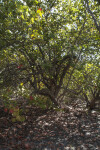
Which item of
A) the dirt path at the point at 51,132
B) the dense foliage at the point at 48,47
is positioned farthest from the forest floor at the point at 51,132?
the dense foliage at the point at 48,47

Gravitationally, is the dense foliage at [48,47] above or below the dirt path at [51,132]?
above

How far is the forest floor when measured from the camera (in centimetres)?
425

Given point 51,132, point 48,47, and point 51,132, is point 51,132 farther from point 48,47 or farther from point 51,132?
point 48,47

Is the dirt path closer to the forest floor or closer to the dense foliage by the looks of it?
the forest floor

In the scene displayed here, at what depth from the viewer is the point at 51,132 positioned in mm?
5184

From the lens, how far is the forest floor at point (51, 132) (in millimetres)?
4250

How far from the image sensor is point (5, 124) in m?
5.59

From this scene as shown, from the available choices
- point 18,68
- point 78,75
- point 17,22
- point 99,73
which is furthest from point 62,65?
point 17,22

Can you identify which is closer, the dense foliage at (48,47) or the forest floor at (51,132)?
the forest floor at (51,132)

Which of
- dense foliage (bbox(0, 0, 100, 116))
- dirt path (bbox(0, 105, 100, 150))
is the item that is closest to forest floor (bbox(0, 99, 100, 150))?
dirt path (bbox(0, 105, 100, 150))

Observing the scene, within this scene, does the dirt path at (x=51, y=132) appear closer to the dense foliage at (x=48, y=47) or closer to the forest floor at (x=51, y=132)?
the forest floor at (x=51, y=132)

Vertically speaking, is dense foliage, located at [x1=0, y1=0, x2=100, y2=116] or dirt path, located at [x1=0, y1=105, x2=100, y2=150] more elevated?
dense foliage, located at [x1=0, y1=0, x2=100, y2=116]

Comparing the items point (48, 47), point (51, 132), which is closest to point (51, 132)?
point (51, 132)

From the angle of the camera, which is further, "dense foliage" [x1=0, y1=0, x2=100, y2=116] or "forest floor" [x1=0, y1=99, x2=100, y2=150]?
"dense foliage" [x1=0, y1=0, x2=100, y2=116]
